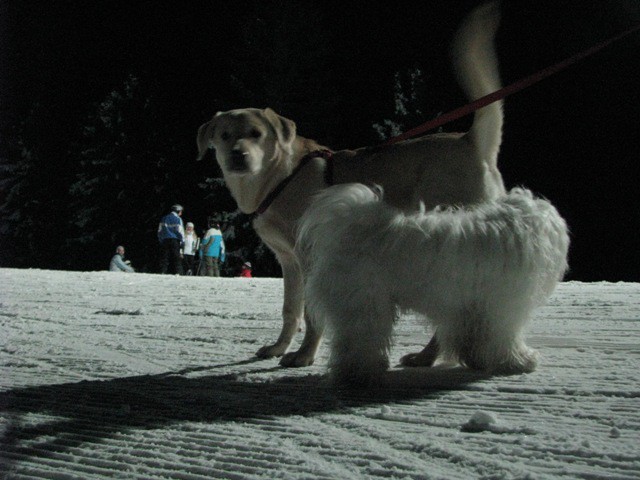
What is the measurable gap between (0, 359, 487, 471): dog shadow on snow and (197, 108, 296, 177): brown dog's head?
153cm

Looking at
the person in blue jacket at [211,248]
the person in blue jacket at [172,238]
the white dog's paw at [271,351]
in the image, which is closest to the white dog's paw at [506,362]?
the white dog's paw at [271,351]

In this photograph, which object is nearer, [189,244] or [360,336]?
[360,336]

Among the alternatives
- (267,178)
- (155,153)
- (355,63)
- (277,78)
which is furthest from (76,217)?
(267,178)

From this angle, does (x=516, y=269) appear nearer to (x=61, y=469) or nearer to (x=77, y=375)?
(x=61, y=469)

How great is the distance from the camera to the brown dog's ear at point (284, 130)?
453cm

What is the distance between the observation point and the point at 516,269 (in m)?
2.86

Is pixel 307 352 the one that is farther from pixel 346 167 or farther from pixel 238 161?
pixel 238 161

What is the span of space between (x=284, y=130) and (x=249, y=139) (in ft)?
0.78

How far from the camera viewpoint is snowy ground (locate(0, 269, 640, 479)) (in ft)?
6.06

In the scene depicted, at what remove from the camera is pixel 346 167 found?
4133 mm

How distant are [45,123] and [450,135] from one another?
138ft

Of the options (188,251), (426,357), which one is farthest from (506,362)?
(188,251)

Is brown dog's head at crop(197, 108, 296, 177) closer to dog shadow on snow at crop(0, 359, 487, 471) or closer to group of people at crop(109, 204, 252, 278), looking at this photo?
dog shadow on snow at crop(0, 359, 487, 471)

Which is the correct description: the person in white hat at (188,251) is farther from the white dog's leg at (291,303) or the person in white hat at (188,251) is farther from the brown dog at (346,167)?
the white dog's leg at (291,303)
